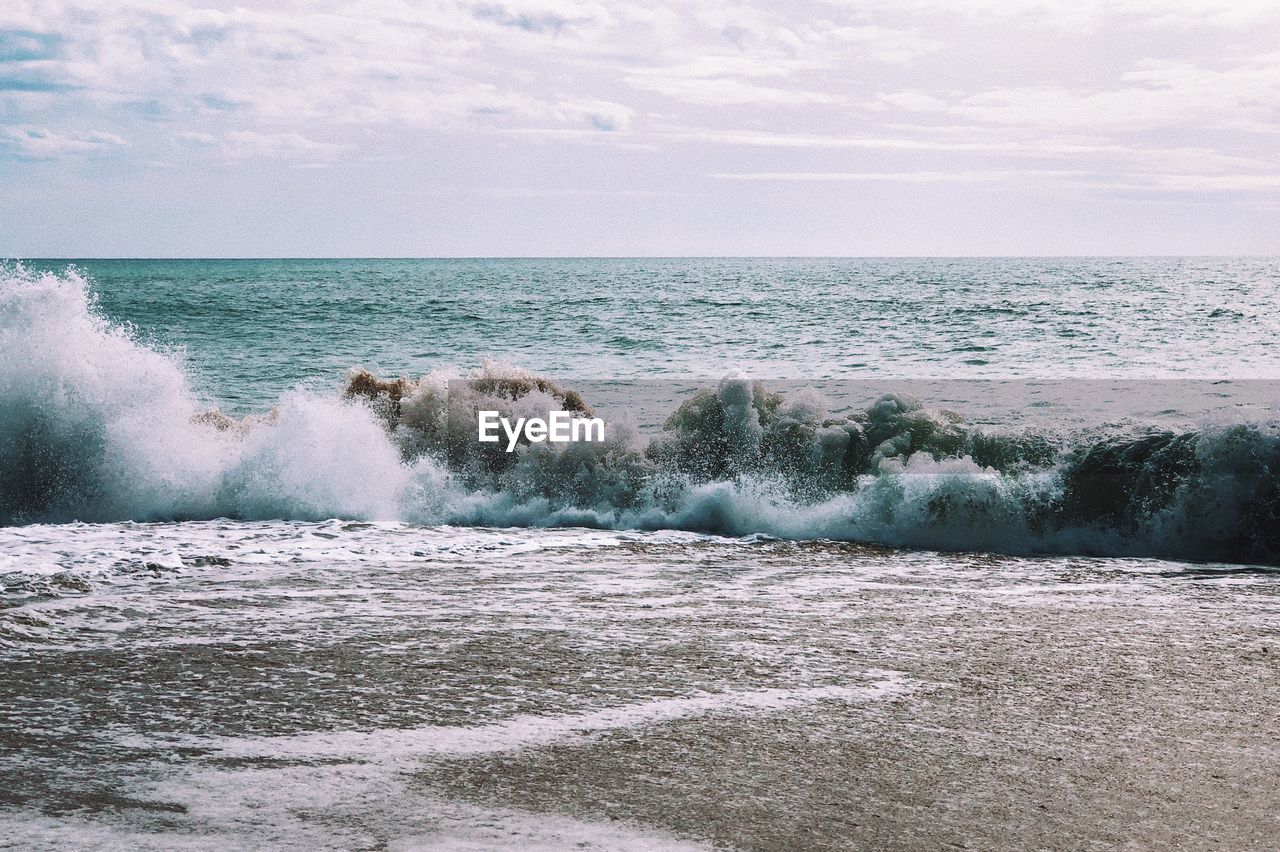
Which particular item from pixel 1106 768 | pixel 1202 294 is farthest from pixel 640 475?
pixel 1202 294

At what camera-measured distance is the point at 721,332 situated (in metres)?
30.1

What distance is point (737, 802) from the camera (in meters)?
3.53

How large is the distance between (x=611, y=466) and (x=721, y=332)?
68.4 ft

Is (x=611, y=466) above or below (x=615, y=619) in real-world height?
above

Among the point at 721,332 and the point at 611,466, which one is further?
the point at 721,332

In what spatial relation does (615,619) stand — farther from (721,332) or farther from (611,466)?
(721,332)

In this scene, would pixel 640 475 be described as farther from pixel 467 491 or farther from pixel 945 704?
pixel 945 704

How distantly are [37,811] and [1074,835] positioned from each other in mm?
3095

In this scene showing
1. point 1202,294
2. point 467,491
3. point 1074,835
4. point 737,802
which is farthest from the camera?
point 1202,294

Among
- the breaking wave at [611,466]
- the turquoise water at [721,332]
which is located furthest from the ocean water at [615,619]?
the turquoise water at [721,332]

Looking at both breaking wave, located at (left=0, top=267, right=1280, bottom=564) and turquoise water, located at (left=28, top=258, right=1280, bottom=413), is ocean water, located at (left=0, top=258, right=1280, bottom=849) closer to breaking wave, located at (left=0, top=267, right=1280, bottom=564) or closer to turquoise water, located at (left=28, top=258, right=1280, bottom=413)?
breaking wave, located at (left=0, top=267, right=1280, bottom=564)

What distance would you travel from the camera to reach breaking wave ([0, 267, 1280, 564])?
820cm

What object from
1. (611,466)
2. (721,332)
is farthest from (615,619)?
(721,332)

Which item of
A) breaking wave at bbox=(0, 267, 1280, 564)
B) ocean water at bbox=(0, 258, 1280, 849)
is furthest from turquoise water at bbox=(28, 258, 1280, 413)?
ocean water at bbox=(0, 258, 1280, 849)
